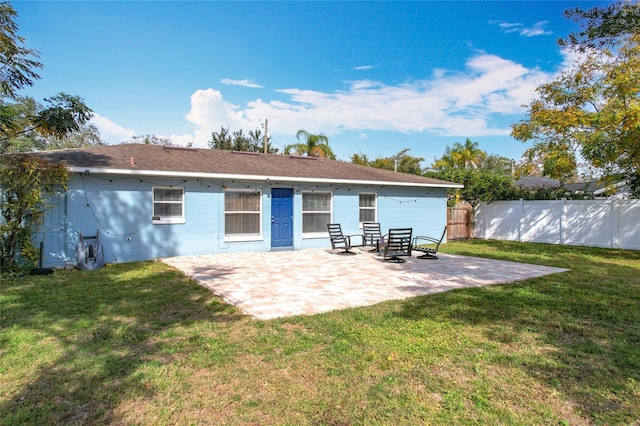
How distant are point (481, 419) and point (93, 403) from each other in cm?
311

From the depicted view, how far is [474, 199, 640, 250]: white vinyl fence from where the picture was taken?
14.1 metres

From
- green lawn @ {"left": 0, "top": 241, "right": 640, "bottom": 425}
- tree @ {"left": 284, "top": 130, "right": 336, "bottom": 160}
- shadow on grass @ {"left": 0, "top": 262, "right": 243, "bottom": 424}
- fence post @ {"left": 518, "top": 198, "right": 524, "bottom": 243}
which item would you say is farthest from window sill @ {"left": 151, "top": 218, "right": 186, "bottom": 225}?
tree @ {"left": 284, "top": 130, "right": 336, "bottom": 160}

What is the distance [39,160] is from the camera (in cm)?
888

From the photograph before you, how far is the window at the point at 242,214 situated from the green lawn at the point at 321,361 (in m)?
5.67

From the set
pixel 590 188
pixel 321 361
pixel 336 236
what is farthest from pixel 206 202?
pixel 590 188

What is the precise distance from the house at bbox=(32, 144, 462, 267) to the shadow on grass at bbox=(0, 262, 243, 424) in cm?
276

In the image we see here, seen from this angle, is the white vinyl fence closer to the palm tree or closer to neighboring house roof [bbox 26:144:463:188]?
neighboring house roof [bbox 26:144:463:188]

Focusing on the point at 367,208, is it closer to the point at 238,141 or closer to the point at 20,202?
the point at 20,202

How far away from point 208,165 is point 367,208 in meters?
6.44

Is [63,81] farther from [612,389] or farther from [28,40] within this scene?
[612,389]

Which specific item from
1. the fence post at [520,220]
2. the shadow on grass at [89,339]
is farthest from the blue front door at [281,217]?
the fence post at [520,220]

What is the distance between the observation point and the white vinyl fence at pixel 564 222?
46.1 feet

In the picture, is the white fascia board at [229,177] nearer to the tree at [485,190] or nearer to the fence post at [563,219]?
the tree at [485,190]

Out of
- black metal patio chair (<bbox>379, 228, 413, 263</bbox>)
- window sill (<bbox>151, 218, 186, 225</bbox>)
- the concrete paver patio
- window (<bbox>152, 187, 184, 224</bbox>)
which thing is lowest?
the concrete paver patio
